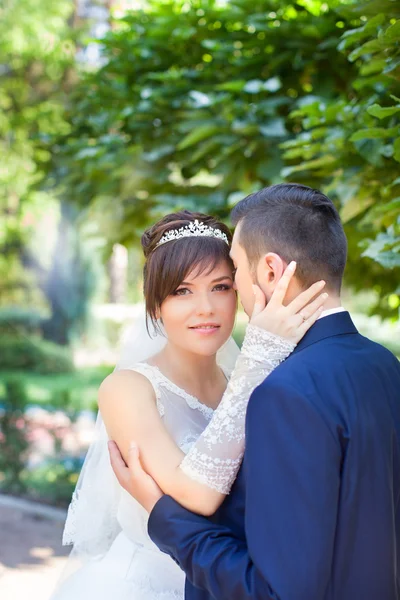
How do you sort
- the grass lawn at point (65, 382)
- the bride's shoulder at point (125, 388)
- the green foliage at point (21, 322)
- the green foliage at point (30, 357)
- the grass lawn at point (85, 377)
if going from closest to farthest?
the bride's shoulder at point (125, 388) → the grass lawn at point (65, 382) → the grass lawn at point (85, 377) → the green foliage at point (30, 357) → the green foliage at point (21, 322)

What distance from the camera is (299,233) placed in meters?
1.82

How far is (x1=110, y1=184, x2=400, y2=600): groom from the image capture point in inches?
59.7

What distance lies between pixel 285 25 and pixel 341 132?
1410 mm

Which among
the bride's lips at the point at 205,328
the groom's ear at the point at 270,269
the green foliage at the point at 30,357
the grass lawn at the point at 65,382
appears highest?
the groom's ear at the point at 270,269

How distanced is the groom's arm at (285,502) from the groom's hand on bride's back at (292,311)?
27cm

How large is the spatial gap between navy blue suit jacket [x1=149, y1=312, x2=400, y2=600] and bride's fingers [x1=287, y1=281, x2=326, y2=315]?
107 millimetres

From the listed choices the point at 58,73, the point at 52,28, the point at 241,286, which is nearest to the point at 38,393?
the point at 58,73

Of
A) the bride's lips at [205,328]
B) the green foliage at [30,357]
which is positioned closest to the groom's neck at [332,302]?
the bride's lips at [205,328]

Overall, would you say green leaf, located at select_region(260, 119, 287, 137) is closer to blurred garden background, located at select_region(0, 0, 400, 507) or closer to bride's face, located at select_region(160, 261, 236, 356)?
blurred garden background, located at select_region(0, 0, 400, 507)

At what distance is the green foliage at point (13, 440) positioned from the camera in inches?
311

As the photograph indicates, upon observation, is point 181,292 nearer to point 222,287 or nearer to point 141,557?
point 222,287

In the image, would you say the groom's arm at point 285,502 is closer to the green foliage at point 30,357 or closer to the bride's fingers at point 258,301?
the bride's fingers at point 258,301

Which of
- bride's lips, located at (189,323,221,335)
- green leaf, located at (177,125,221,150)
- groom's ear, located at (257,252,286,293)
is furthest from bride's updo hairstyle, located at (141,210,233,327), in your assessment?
green leaf, located at (177,125,221,150)

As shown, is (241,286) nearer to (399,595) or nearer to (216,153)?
(399,595)
